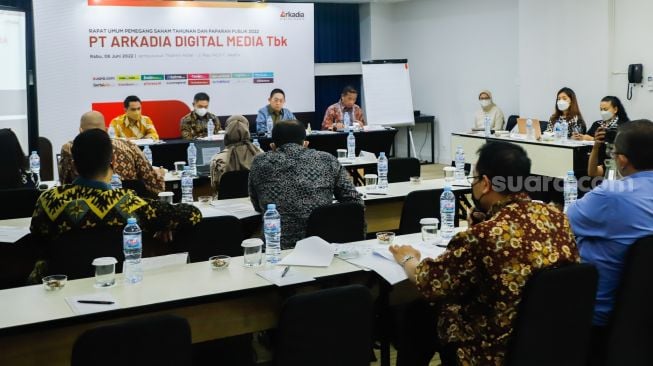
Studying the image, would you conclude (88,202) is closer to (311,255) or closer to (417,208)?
(311,255)

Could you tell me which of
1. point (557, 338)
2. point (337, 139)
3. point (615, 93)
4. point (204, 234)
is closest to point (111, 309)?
point (204, 234)

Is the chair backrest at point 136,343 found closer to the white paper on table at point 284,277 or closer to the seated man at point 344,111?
the white paper on table at point 284,277

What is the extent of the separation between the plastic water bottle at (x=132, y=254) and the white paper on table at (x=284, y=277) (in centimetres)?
49

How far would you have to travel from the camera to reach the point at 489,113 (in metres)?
11.0

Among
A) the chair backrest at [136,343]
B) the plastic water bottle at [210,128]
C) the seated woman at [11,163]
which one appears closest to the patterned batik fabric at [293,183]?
the chair backrest at [136,343]

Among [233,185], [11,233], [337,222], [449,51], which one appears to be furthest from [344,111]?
[11,233]

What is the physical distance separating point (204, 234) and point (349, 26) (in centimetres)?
993

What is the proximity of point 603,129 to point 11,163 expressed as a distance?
18.1 ft

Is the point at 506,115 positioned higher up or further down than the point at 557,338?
higher up

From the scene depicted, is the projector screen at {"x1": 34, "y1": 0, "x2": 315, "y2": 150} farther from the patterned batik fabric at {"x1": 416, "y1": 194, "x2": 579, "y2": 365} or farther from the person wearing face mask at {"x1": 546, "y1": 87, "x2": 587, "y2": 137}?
the patterned batik fabric at {"x1": 416, "y1": 194, "x2": 579, "y2": 365}

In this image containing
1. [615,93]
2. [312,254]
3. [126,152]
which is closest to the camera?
[312,254]

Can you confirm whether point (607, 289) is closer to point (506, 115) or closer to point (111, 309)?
point (111, 309)

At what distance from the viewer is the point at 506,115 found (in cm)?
1117

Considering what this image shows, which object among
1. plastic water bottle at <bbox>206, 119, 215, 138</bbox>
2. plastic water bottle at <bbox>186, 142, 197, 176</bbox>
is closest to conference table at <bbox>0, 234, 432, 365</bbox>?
plastic water bottle at <bbox>186, 142, 197, 176</bbox>
